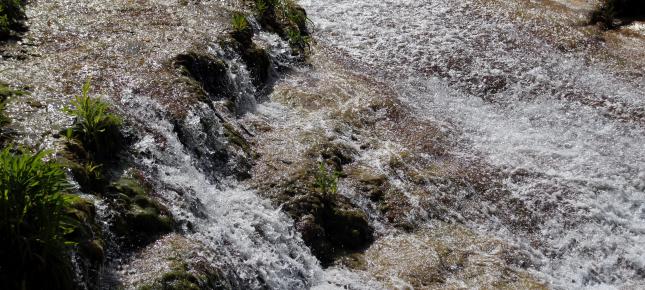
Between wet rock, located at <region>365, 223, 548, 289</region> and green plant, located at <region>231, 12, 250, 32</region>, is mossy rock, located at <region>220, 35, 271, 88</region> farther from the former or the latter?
wet rock, located at <region>365, 223, 548, 289</region>

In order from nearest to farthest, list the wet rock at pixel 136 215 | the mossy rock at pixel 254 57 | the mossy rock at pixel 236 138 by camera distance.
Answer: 1. the wet rock at pixel 136 215
2. the mossy rock at pixel 236 138
3. the mossy rock at pixel 254 57

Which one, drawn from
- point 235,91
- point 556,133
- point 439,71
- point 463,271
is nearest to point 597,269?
point 463,271

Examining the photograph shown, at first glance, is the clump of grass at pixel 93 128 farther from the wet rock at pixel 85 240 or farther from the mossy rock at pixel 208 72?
the mossy rock at pixel 208 72

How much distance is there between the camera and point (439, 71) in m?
12.3

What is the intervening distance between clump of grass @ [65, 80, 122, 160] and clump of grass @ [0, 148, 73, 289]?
73.9 inches

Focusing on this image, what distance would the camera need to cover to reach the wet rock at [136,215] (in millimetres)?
5777

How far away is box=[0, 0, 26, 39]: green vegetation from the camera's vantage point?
8523 millimetres

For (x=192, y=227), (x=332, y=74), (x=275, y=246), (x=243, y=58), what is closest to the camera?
(x=192, y=227)

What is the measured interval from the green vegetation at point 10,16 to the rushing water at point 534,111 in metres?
6.16

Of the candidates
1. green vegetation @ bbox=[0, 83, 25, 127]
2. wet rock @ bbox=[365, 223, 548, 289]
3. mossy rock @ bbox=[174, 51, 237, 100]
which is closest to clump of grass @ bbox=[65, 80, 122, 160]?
green vegetation @ bbox=[0, 83, 25, 127]

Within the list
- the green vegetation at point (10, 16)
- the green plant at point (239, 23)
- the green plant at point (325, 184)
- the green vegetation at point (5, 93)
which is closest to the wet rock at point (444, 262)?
the green plant at point (325, 184)

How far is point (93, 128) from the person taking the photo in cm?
645

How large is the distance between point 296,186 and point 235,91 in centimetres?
279

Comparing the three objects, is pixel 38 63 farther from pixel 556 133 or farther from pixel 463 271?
pixel 556 133
